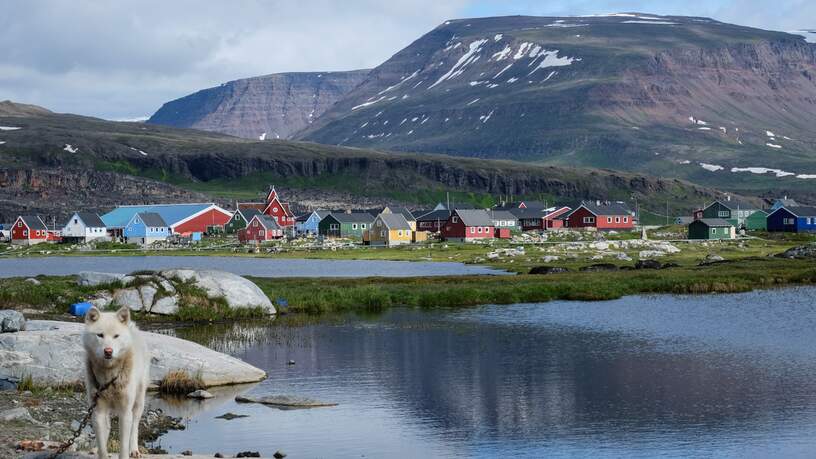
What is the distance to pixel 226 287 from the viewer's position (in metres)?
51.9

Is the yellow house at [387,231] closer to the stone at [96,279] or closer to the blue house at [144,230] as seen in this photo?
the blue house at [144,230]

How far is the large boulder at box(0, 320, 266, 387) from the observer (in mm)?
30344

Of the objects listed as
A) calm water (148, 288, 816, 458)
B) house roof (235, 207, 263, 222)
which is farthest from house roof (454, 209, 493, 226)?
calm water (148, 288, 816, 458)

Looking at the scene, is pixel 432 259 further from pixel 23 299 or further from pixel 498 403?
pixel 498 403

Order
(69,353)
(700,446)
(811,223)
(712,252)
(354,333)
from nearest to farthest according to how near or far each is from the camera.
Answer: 1. (700,446)
2. (69,353)
3. (354,333)
4. (712,252)
5. (811,223)

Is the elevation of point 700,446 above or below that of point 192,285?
below

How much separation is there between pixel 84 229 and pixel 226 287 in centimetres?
10935

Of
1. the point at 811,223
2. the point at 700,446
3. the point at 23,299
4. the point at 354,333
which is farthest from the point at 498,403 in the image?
the point at 811,223

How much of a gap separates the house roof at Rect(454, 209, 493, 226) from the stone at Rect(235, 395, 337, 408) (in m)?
106

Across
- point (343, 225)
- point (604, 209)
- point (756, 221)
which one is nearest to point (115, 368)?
point (343, 225)

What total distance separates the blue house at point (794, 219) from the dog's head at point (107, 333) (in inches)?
5281

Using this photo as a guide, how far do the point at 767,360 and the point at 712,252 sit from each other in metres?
58.8

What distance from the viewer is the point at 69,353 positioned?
31281 millimetres

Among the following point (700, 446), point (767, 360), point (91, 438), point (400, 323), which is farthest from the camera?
point (400, 323)
